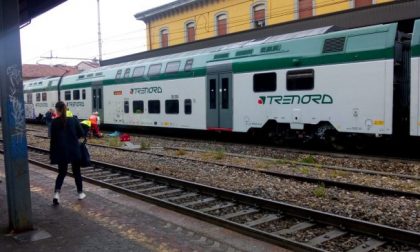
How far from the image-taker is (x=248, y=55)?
637 inches

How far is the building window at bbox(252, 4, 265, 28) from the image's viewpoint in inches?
1079

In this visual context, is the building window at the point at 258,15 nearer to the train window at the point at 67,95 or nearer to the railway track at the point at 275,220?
the train window at the point at 67,95

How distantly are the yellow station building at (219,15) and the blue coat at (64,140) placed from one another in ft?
60.9

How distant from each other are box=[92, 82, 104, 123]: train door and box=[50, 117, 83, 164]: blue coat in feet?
62.0

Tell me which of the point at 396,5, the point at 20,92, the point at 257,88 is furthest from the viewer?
the point at 396,5

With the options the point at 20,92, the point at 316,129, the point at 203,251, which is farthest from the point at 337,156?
the point at 20,92

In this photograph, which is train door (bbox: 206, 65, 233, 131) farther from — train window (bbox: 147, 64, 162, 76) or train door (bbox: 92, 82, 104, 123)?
train door (bbox: 92, 82, 104, 123)

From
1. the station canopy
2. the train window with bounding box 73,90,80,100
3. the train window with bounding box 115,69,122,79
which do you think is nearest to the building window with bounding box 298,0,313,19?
the train window with bounding box 115,69,122,79

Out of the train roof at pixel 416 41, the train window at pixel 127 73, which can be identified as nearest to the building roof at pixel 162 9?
the train window at pixel 127 73

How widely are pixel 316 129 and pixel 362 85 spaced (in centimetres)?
225

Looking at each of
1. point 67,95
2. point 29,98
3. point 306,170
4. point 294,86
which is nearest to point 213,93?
point 294,86

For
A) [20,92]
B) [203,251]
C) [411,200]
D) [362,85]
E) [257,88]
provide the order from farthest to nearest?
[257,88], [362,85], [411,200], [20,92], [203,251]

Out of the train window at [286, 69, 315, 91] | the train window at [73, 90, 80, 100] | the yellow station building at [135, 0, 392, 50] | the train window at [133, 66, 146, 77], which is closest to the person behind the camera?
the train window at [286, 69, 315, 91]

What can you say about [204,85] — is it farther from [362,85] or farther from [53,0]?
[53,0]
